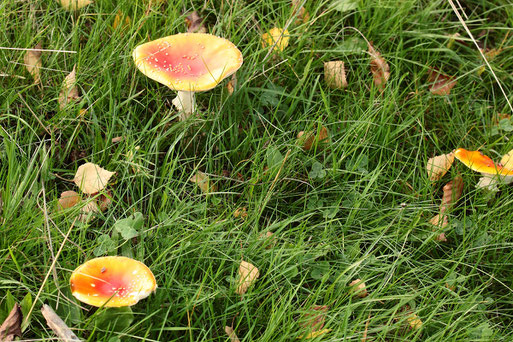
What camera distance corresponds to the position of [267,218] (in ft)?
8.05

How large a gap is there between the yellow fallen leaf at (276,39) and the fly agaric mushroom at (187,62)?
353 mm

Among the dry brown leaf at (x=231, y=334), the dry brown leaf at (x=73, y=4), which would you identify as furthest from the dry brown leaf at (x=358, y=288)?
the dry brown leaf at (x=73, y=4)

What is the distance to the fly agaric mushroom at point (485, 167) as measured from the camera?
255cm

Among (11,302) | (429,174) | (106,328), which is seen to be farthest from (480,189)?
(11,302)

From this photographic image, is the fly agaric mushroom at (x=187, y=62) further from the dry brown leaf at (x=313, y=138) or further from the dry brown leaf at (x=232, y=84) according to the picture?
the dry brown leaf at (x=313, y=138)

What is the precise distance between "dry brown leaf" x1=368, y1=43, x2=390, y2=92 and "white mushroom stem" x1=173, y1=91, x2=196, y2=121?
98cm

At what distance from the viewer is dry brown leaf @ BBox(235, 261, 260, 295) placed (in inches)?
81.3

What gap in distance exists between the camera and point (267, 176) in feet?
8.21

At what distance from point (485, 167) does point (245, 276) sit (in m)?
1.27

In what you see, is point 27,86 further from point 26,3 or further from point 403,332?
point 403,332

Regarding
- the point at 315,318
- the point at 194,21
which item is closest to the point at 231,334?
the point at 315,318

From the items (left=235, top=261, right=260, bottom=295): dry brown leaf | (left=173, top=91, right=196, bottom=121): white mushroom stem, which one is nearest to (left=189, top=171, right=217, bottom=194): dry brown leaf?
(left=173, top=91, right=196, bottom=121): white mushroom stem

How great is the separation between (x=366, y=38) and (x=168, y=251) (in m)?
1.67

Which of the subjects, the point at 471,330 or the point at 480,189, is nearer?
the point at 471,330
